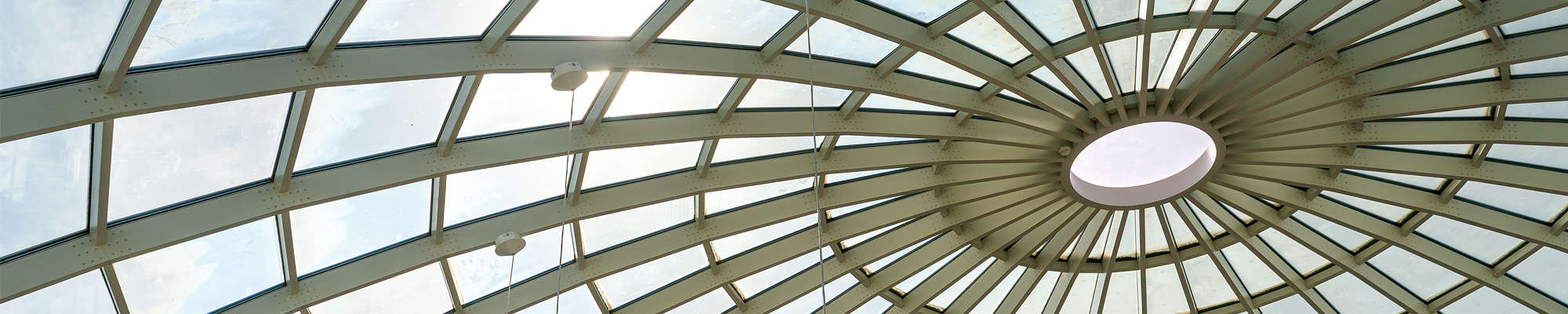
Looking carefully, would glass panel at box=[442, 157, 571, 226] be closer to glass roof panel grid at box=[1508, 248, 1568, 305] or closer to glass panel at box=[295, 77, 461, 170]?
glass panel at box=[295, 77, 461, 170]

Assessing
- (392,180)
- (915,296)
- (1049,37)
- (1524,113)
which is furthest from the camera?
(915,296)

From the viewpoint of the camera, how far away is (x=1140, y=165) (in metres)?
23.8

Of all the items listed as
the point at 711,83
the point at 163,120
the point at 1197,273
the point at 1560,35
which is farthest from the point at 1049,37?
the point at 1197,273

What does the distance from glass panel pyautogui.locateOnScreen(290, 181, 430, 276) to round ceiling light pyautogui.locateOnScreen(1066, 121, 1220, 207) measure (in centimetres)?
1299

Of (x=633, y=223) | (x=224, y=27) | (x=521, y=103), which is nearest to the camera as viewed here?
(x=224, y=27)

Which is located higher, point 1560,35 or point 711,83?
point 711,83

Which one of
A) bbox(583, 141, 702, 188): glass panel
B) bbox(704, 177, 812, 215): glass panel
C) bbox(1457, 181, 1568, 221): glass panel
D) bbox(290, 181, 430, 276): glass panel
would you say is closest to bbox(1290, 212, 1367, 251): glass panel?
bbox(1457, 181, 1568, 221): glass panel

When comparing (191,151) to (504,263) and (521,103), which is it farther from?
(504,263)

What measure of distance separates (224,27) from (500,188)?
23.0ft

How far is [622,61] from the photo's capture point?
47.6 ft

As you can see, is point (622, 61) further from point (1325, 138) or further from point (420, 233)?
point (1325, 138)

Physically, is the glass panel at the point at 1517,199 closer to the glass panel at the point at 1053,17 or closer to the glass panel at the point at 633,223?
the glass panel at the point at 1053,17

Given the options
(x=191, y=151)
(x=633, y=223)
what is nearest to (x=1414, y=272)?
(x=633, y=223)

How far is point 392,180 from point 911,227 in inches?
479
